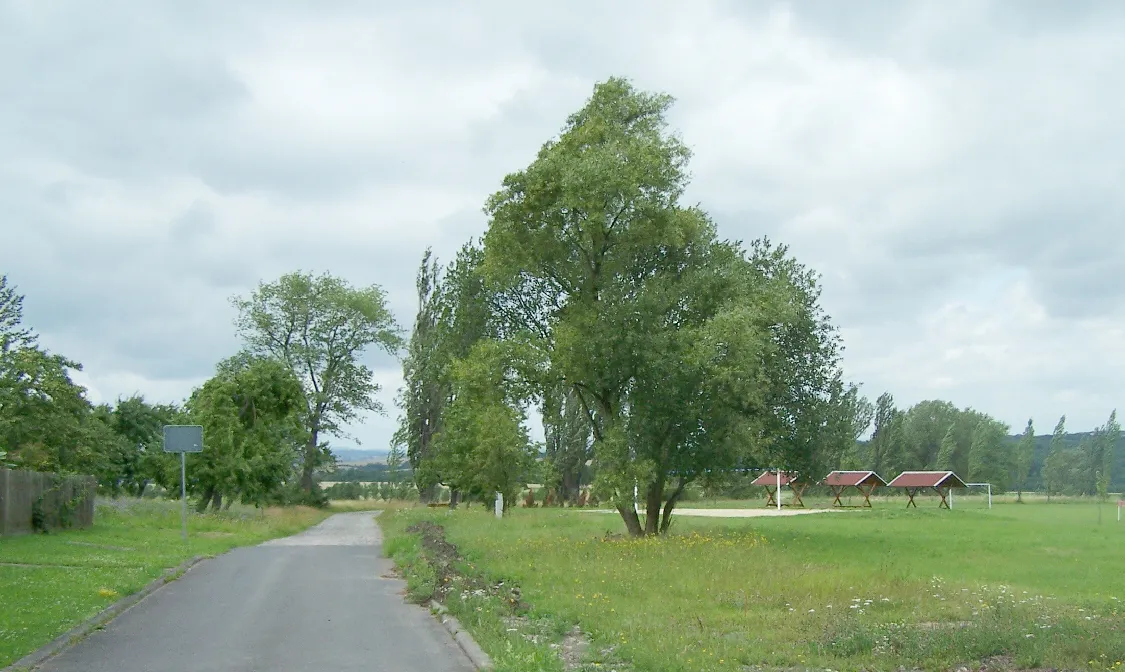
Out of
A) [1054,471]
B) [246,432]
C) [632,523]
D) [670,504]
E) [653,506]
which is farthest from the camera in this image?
[1054,471]

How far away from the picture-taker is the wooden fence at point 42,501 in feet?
92.5

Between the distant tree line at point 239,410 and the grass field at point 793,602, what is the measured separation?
15.0m

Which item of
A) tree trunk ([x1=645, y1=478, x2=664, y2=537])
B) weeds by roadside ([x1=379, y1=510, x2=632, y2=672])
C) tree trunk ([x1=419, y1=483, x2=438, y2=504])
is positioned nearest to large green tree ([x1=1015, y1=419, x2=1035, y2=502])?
tree trunk ([x1=419, y1=483, x2=438, y2=504])

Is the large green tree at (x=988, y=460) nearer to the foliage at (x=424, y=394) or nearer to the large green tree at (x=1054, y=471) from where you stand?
the large green tree at (x=1054, y=471)

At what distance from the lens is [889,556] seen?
919 inches

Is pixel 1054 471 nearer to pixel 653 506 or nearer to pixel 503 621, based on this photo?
pixel 653 506

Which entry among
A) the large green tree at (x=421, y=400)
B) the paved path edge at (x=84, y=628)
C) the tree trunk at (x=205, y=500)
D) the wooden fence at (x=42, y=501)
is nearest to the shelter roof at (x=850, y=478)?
the large green tree at (x=421, y=400)

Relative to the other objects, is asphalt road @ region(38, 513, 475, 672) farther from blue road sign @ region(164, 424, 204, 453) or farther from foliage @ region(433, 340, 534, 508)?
blue road sign @ region(164, 424, 204, 453)

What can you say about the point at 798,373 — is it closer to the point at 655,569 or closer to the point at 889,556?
the point at 889,556

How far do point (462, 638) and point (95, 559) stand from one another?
515 inches

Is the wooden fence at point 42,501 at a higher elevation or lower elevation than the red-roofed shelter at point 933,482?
higher

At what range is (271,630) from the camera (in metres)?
13.3

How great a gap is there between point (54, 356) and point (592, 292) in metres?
19.7

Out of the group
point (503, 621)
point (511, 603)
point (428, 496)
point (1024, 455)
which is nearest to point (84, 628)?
point (503, 621)
